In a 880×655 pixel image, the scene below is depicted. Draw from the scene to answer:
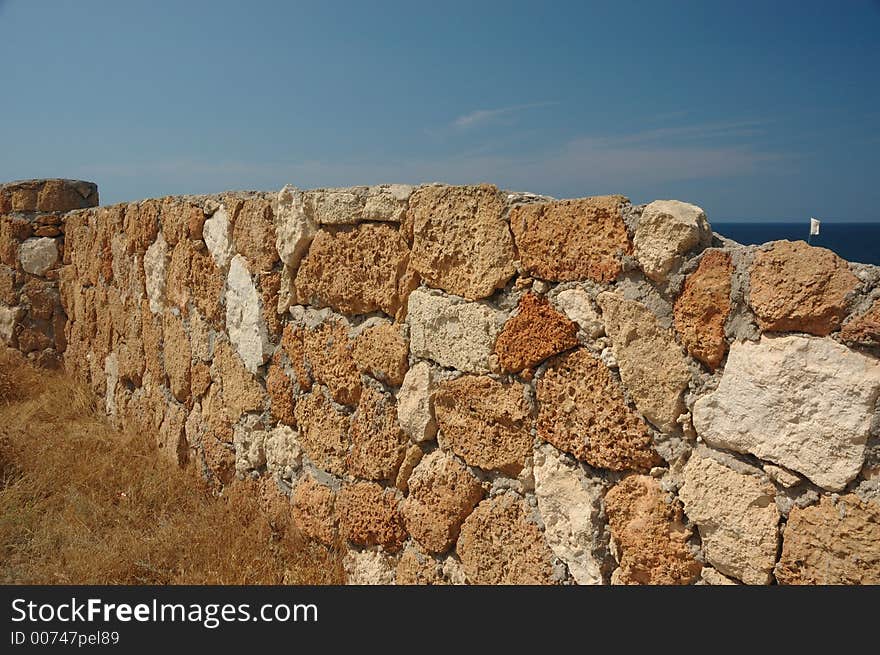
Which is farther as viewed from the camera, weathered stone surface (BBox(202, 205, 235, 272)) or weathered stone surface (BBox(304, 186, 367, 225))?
weathered stone surface (BBox(202, 205, 235, 272))

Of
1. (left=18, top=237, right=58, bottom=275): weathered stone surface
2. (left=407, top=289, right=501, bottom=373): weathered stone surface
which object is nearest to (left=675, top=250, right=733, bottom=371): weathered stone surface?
(left=407, top=289, right=501, bottom=373): weathered stone surface

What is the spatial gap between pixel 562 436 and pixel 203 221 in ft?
8.30

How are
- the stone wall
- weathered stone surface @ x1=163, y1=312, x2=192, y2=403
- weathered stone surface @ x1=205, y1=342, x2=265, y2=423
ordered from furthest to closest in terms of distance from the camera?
weathered stone surface @ x1=163, y1=312, x2=192, y2=403 → weathered stone surface @ x1=205, y1=342, x2=265, y2=423 → the stone wall

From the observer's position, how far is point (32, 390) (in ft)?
18.6

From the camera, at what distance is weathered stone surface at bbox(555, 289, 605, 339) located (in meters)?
1.86

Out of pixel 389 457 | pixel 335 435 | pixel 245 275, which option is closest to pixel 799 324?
pixel 389 457

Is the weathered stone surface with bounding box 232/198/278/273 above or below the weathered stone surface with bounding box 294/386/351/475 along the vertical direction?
above

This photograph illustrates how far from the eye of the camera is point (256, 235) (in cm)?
318

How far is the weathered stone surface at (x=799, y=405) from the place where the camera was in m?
1.39

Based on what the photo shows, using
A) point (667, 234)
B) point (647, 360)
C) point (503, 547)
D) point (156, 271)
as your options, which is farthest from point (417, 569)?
point (156, 271)

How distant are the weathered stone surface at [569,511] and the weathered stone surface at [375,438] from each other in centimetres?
64

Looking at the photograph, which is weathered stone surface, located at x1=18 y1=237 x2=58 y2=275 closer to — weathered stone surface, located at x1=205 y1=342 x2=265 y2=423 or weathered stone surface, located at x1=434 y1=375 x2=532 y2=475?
weathered stone surface, located at x1=205 y1=342 x2=265 y2=423

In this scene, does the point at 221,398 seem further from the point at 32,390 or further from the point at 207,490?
the point at 32,390

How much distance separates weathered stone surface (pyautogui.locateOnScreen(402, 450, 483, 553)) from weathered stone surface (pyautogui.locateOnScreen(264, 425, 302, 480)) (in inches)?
29.8
